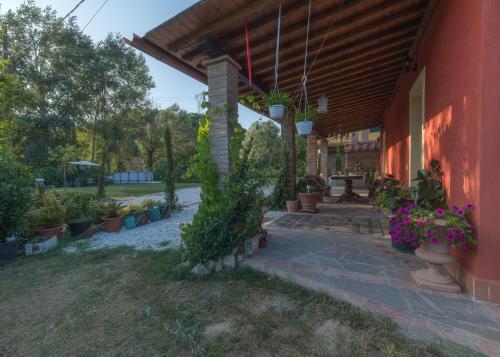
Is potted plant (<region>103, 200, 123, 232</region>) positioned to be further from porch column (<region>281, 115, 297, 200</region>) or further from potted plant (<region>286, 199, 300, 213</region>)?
porch column (<region>281, 115, 297, 200</region>)

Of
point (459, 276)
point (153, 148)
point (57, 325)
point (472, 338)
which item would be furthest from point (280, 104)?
point (153, 148)

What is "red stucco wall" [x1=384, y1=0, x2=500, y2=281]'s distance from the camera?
5.60ft

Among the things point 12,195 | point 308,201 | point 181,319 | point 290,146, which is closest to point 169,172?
point 12,195

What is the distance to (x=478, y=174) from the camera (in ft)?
5.79

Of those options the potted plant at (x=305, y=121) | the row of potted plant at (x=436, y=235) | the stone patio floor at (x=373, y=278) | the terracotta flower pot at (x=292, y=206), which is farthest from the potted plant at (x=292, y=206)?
the row of potted plant at (x=436, y=235)

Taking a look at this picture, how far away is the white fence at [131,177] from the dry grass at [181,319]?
23343mm

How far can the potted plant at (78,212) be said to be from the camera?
14.9 feet

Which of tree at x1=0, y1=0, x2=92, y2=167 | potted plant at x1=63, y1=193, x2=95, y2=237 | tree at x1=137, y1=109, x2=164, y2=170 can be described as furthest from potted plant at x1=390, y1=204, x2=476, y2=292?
tree at x1=137, y1=109, x2=164, y2=170

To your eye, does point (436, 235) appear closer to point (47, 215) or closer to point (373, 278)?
point (373, 278)

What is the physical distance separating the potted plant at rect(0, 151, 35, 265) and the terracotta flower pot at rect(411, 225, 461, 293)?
5.24 m

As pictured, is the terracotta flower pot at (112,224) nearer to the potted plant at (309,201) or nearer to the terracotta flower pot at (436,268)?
the potted plant at (309,201)

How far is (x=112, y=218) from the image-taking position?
16.4 ft

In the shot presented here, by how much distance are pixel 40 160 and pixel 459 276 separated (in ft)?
58.2

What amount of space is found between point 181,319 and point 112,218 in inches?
154
